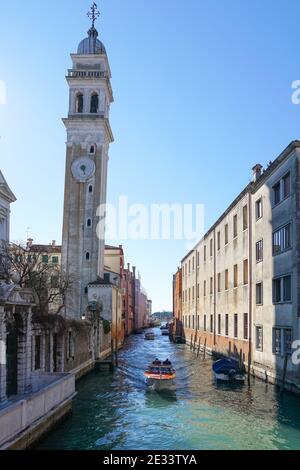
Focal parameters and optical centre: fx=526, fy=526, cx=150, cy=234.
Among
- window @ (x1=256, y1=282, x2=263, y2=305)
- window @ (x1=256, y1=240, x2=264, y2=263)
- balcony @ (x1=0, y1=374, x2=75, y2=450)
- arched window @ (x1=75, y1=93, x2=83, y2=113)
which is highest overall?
arched window @ (x1=75, y1=93, x2=83, y2=113)

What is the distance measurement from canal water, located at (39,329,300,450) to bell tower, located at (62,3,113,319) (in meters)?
22.1

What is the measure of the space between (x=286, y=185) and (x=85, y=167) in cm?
3105

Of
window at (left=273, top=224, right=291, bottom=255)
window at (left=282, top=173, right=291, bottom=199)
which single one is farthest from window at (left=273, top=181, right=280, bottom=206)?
window at (left=273, top=224, right=291, bottom=255)

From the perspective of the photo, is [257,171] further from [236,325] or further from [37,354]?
[37,354]

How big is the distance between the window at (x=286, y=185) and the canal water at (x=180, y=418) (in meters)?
10.2

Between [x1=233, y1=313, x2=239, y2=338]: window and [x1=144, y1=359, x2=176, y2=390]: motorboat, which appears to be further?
A: [x1=233, y1=313, x2=239, y2=338]: window

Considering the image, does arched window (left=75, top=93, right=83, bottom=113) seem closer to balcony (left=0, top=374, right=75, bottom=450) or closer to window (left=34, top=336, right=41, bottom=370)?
window (left=34, top=336, right=41, bottom=370)

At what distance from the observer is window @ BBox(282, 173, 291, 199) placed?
1083 inches

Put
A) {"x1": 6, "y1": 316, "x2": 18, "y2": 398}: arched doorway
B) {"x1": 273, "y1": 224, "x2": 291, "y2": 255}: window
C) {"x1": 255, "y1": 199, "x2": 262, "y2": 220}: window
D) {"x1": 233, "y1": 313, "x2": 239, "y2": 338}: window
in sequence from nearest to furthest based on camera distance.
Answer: {"x1": 6, "y1": 316, "x2": 18, "y2": 398}: arched doorway, {"x1": 273, "y1": 224, "x2": 291, "y2": 255}: window, {"x1": 255, "y1": 199, "x2": 262, "y2": 220}: window, {"x1": 233, "y1": 313, "x2": 239, "y2": 338}: window

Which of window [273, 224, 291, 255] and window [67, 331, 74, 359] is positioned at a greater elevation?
window [273, 224, 291, 255]

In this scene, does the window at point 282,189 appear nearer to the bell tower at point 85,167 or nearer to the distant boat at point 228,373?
the distant boat at point 228,373

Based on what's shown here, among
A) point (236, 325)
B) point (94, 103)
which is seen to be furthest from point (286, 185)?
point (94, 103)

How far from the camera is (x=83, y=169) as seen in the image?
5541 centimetres
